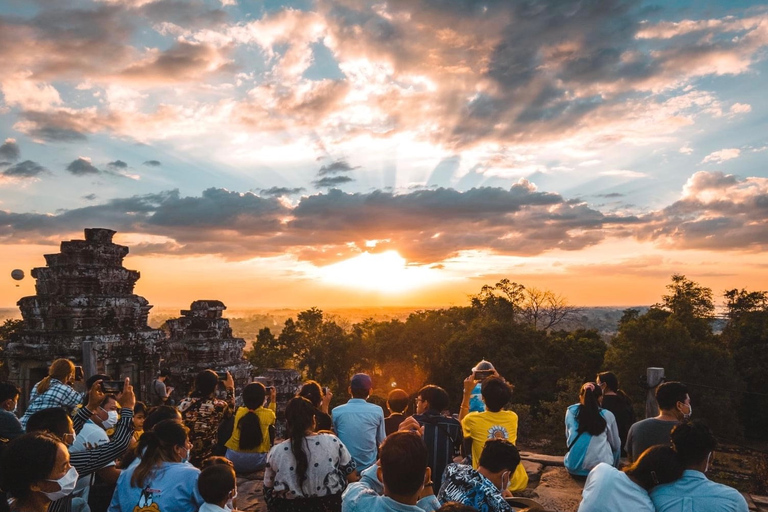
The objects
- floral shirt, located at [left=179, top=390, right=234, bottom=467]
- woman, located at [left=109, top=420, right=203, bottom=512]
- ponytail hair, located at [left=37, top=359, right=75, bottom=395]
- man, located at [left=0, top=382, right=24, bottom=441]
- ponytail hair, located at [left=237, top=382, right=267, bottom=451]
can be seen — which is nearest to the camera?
woman, located at [left=109, top=420, right=203, bottom=512]

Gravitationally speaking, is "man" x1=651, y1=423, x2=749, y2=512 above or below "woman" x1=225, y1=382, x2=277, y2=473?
above

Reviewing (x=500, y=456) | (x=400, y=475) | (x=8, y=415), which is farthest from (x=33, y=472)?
(x=500, y=456)

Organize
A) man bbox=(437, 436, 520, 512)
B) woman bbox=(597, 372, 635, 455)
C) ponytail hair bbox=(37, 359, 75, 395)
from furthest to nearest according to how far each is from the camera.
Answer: woman bbox=(597, 372, 635, 455) → ponytail hair bbox=(37, 359, 75, 395) → man bbox=(437, 436, 520, 512)

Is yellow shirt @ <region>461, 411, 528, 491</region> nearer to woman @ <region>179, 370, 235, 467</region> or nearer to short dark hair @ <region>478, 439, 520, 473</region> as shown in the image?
short dark hair @ <region>478, 439, 520, 473</region>

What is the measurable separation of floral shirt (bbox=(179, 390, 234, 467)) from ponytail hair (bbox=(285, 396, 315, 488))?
192 cm

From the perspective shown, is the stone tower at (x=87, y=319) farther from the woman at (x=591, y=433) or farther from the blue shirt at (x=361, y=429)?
the woman at (x=591, y=433)

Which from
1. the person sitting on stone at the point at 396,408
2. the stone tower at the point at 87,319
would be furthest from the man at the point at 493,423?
the stone tower at the point at 87,319

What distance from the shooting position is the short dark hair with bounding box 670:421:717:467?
3.51 m

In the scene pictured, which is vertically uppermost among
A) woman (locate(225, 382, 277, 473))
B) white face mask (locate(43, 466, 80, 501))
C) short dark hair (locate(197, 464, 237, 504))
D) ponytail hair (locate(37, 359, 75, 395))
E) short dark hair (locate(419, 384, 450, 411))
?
ponytail hair (locate(37, 359, 75, 395))

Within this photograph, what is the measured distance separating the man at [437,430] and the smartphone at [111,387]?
320 cm

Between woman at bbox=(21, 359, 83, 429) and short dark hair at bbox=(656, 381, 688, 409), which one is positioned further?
woman at bbox=(21, 359, 83, 429)

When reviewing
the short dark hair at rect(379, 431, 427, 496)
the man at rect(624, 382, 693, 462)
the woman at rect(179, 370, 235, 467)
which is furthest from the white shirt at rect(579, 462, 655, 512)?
the woman at rect(179, 370, 235, 467)

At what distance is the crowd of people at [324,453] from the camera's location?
295cm

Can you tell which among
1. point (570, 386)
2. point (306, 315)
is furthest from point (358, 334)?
point (570, 386)
